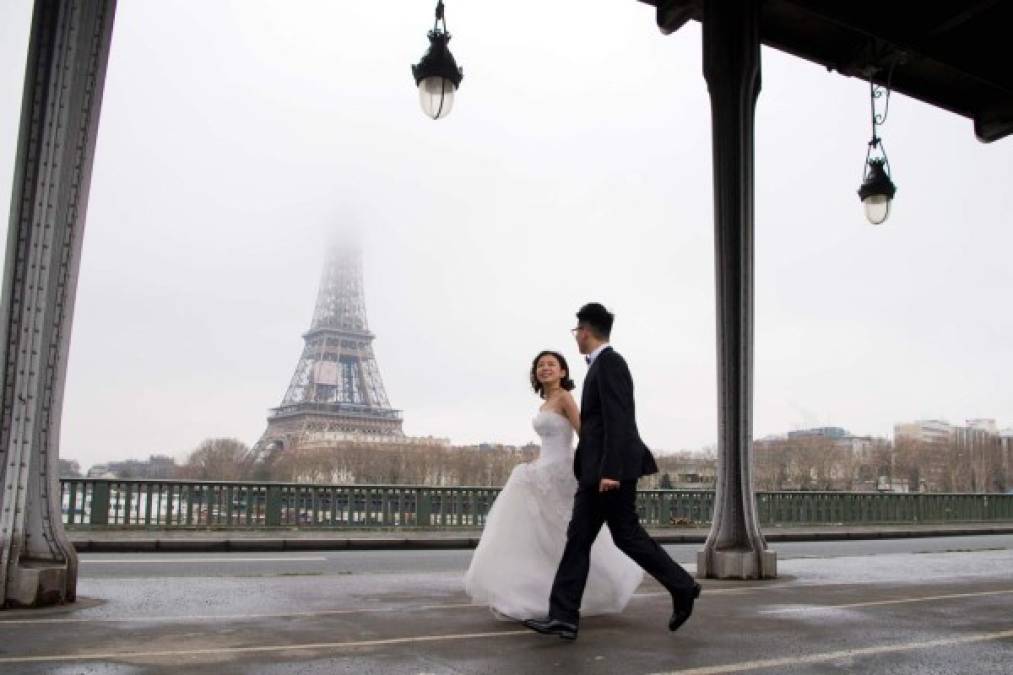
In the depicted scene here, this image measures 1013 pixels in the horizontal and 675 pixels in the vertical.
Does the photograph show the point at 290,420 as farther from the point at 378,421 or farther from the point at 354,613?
the point at 354,613

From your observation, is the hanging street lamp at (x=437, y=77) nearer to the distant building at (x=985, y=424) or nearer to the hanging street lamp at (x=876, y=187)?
the hanging street lamp at (x=876, y=187)

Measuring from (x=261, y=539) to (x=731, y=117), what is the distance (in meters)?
10.5

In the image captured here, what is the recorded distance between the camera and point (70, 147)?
6.44 m

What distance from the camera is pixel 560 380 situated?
628cm

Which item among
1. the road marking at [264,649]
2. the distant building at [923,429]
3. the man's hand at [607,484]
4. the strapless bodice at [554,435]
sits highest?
the distant building at [923,429]

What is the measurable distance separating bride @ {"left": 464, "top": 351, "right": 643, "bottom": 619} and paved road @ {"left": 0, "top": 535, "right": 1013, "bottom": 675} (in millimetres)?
215

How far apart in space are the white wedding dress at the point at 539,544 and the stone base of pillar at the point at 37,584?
2.72 metres

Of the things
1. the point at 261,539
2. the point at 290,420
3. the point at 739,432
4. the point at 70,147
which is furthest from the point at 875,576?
the point at 290,420

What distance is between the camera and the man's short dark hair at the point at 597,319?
18.5 feet

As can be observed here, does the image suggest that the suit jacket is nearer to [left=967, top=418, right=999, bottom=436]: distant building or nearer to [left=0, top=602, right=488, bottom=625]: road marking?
[left=0, top=602, right=488, bottom=625]: road marking

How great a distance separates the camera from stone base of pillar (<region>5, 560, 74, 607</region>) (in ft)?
19.8

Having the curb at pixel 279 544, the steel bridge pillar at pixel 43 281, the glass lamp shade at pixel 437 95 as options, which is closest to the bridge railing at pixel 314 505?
the curb at pixel 279 544

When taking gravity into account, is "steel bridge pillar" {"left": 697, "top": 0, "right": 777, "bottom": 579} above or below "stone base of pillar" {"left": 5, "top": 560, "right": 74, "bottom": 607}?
above

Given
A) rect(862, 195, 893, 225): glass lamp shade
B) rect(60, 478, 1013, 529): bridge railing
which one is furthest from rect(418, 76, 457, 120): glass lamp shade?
rect(60, 478, 1013, 529): bridge railing
